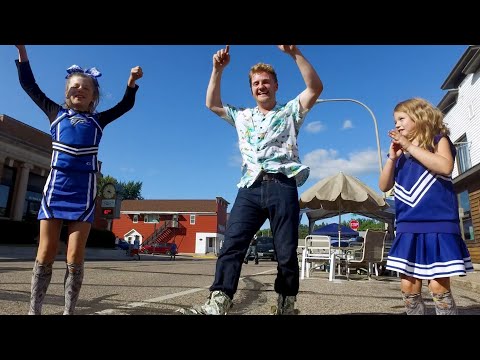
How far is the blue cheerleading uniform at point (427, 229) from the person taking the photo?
214 cm

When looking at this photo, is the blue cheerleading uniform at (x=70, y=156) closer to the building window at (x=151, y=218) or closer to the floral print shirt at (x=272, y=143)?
the floral print shirt at (x=272, y=143)

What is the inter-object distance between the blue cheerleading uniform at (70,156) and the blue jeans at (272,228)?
96cm

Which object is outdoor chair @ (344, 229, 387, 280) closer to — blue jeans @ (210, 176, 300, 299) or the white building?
blue jeans @ (210, 176, 300, 299)

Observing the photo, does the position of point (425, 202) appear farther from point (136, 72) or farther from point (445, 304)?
point (136, 72)

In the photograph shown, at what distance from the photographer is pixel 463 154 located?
1750 cm

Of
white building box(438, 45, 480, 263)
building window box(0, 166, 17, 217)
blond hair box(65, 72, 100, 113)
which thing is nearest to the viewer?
blond hair box(65, 72, 100, 113)

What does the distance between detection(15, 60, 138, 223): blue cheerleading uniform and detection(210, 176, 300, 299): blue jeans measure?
0.96 metres

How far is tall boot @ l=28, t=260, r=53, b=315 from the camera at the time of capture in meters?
2.28

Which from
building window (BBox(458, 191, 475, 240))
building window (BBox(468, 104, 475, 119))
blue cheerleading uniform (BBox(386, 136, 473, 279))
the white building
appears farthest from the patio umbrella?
building window (BBox(468, 104, 475, 119))

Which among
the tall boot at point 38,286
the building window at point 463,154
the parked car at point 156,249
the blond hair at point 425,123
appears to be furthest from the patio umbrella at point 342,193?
the parked car at point 156,249
